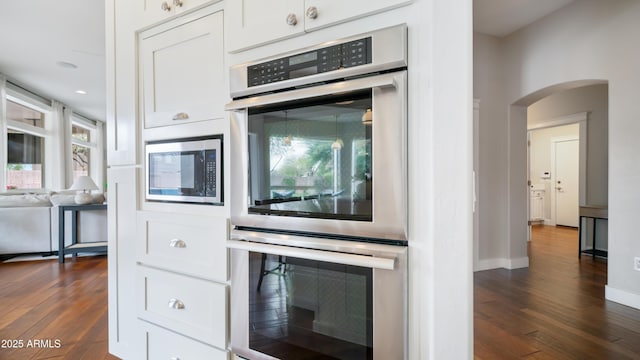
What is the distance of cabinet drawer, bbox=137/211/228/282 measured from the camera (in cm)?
131

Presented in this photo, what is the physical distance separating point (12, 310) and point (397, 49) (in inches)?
141

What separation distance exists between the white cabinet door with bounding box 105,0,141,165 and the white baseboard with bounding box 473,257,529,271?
12.5 ft

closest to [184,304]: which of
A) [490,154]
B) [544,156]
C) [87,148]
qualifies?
[490,154]

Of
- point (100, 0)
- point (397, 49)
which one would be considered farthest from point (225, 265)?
point (100, 0)

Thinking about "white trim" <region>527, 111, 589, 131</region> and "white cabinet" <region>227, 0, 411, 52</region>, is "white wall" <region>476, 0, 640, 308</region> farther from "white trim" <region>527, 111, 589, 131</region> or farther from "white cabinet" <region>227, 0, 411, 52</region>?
"white cabinet" <region>227, 0, 411, 52</region>

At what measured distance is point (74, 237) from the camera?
447 cm

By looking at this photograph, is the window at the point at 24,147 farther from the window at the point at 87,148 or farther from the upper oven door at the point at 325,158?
the upper oven door at the point at 325,158

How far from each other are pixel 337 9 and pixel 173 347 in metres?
1.58

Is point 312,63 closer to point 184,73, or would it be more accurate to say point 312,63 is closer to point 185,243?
point 184,73

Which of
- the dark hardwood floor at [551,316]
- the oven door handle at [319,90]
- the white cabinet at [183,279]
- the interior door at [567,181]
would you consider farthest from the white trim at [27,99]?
the interior door at [567,181]

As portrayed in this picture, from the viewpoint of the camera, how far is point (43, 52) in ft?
14.2

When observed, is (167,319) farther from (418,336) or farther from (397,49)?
(397,49)

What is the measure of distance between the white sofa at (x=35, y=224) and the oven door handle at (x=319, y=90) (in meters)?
4.47

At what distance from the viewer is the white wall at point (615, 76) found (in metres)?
2.70
